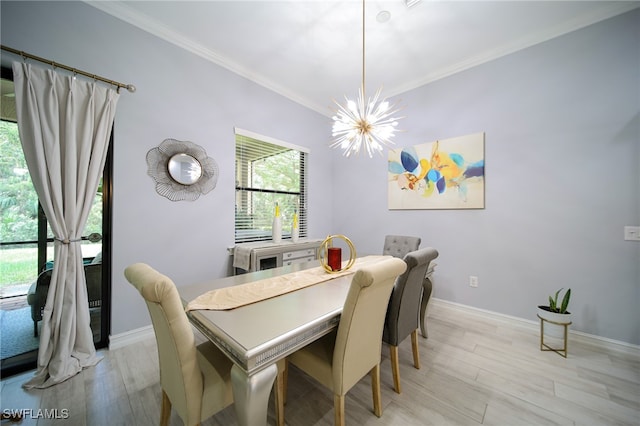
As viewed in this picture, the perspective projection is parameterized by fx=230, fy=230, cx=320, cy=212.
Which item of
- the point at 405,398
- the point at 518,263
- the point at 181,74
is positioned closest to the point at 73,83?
the point at 181,74

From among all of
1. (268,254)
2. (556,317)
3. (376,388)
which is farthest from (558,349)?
(268,254)

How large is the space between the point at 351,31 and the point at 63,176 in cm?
271

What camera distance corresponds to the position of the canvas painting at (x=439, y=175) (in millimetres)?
2637

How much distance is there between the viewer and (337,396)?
1139mm

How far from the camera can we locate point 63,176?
1707 mm

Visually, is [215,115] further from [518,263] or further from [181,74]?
[518,263]

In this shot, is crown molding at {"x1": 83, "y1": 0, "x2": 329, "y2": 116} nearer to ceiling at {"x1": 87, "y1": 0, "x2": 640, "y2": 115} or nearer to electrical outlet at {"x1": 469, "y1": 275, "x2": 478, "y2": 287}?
ceiling at {"x1": 87, "y1": 0, "x2": 640, "y2": 115}

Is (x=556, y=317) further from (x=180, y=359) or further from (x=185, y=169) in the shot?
(x=185, y=169)

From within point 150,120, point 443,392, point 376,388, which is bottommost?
point 443,392

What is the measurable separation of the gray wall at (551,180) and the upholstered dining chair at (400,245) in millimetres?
591

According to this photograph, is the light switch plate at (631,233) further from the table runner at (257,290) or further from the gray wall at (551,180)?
the table runner at (257,290)

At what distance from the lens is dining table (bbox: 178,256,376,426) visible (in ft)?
2.70

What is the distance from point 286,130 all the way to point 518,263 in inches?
127

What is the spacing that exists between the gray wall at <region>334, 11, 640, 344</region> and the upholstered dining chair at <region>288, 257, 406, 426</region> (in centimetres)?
197
